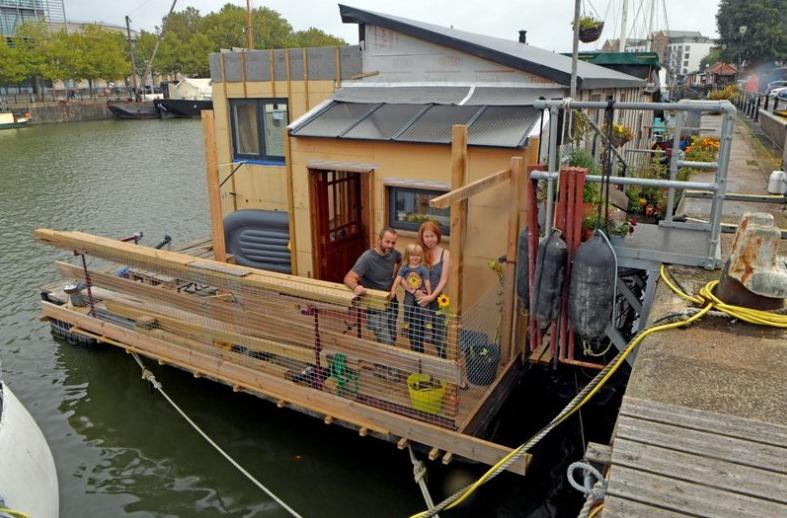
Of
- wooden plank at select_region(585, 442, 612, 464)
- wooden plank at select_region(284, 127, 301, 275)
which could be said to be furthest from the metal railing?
wooden plank at select_region(284, 127, 301, 275)

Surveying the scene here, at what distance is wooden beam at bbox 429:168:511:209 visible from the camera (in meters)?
5.48

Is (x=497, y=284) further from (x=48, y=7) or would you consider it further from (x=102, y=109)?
(x=48, y=7)

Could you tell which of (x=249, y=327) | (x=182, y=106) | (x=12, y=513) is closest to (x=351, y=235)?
(x=249, y=327)

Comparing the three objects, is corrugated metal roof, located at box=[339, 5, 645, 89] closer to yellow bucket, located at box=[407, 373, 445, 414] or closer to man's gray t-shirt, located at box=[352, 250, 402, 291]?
man's gray t-shirt, located at box=[352, 250, 402, 291]

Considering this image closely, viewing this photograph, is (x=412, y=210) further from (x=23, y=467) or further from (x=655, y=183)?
(x=23, y=467)

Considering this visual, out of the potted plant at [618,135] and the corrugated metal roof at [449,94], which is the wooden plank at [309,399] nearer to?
the corrugated metal roof at [449,94]

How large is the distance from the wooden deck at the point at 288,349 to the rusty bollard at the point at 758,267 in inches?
98.9

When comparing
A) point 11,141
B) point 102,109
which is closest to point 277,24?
point 102,109

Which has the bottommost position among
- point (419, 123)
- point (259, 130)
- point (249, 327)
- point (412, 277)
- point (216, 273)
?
point (249, 327)

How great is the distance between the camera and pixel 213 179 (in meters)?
8.61

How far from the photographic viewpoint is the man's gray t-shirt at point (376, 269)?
24.0 feet

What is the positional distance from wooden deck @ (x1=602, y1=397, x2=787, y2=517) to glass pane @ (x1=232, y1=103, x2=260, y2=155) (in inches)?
343

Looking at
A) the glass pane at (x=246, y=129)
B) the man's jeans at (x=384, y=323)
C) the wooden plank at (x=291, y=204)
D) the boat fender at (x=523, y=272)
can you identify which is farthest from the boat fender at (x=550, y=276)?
the glass pane at (x=246, y=129)

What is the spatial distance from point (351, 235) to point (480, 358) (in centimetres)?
400
